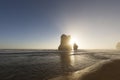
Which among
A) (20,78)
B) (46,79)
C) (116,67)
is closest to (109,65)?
(116,67)

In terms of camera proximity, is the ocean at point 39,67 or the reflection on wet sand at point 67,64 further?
the reflection on wet sand at point 67,64

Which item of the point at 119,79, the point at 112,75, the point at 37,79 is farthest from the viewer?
the point at 37,79

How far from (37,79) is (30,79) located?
945 mm

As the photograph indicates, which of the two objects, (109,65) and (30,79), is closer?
(109,65)

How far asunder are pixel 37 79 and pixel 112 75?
33.9ft

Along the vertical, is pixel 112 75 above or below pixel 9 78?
above

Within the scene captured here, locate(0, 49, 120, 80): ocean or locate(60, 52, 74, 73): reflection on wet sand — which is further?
locate(60, 52, 74, 73): reflection on wet sand

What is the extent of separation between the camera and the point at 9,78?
18969 mm

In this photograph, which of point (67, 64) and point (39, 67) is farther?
point (67, 64)

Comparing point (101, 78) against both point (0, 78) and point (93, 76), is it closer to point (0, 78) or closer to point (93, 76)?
point (93, 76)

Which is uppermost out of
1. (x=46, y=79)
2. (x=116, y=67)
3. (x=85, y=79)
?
(x=116, y=67)

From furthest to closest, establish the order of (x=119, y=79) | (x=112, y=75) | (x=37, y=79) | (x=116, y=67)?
(x=37, y=79)
(x=116, y=67)
(x=112, y=75)
(x=119, y=79)

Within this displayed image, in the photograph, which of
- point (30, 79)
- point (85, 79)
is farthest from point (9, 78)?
point (85, 79)

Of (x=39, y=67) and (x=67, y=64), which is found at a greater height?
(x=67, y=64)
